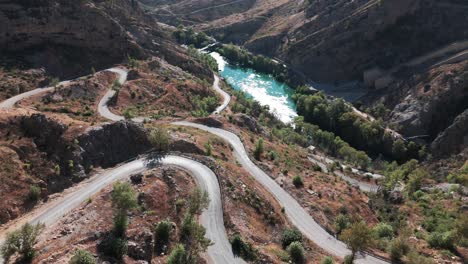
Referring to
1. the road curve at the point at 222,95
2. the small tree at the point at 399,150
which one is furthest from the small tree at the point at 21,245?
the small tree at the point at 399,150

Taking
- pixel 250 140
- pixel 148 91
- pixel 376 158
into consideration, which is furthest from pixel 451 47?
pixel 148 91

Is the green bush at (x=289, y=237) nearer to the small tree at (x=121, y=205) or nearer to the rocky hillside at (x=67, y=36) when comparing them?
the small tree at (x=121, y=205)

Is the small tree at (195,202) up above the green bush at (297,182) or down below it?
above

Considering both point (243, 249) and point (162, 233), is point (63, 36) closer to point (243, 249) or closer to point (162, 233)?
point (162, 233)

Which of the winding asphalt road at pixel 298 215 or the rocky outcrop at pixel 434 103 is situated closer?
the winding asphalt road at pixel 298 215

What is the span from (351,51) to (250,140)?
4349 inches

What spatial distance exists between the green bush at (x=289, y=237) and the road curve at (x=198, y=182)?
8304 mm

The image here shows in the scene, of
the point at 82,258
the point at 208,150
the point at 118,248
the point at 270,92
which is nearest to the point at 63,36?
the point at 208,150

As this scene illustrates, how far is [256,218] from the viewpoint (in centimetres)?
5441

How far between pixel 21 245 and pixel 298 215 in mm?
39663

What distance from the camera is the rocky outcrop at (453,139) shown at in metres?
123

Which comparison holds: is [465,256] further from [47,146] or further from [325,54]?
[325,54]

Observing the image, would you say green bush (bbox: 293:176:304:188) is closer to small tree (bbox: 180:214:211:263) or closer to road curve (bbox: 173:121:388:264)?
road curve (bbox: 173:121:388:264)

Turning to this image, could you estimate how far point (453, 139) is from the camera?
126125 mm
